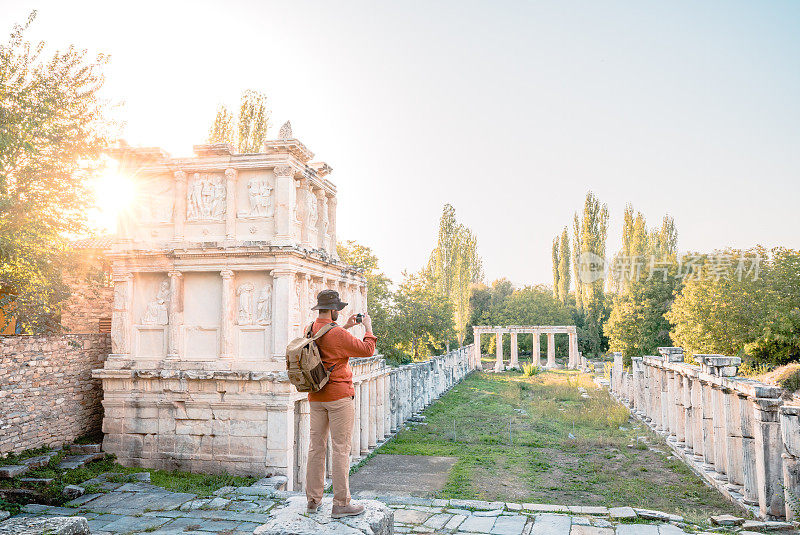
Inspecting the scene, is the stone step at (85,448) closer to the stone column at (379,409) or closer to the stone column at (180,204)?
the stone column at (180,204)

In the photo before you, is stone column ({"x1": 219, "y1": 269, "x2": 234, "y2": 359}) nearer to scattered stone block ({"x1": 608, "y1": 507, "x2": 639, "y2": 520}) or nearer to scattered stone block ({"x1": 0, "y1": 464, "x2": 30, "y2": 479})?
scattered stone block ({"x1": 0, "y1": 464, "x2": 30, "y2": 479})

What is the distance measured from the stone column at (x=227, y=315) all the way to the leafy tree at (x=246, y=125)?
9465mm

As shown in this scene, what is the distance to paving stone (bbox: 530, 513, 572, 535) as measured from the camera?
6.85 m

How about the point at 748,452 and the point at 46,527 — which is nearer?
the point at 46,527

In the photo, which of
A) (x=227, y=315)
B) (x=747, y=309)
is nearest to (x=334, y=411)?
(x=227, y=315)

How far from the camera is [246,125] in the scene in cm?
1942

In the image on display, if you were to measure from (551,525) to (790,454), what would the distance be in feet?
13.8

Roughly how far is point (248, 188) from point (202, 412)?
450 centimetres

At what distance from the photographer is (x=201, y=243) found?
10.9 meters

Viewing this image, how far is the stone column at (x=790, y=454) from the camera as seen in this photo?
26.9 feet

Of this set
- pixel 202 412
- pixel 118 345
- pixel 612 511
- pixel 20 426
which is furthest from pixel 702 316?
pixel 20 426

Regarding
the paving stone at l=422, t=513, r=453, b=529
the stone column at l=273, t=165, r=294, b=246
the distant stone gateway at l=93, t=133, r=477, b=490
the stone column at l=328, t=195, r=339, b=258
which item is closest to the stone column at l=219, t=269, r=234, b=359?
the distant stone gateway at l=93, t=133, r=477, b=490

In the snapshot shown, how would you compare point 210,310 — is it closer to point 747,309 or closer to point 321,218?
point 321,218

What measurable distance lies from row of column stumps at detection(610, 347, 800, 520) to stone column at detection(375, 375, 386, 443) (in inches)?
312
